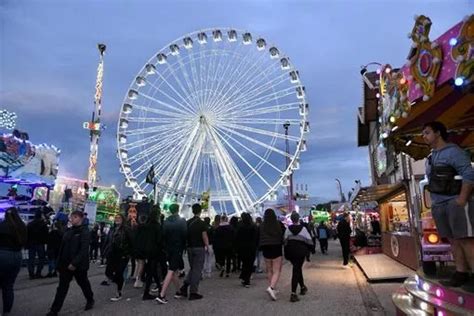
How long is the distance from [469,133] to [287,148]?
2072cm

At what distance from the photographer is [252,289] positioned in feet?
30.3

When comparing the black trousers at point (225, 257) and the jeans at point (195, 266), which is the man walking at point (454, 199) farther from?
the black trousers at point (225, 257)

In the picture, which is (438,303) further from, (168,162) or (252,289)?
(168,162)

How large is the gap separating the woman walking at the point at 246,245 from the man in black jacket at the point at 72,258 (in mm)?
4159

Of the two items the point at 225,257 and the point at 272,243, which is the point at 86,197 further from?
the point at 272,243


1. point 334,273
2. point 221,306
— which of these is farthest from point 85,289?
point 334,273

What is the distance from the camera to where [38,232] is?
11.2 m

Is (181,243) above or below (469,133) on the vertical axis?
below

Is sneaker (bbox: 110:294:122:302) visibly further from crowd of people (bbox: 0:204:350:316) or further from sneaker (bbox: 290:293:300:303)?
sneaker (bbox: 290:293:300:303)

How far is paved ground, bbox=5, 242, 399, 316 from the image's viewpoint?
6.83 metres

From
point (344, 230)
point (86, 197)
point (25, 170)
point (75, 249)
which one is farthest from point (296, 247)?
point (86, 197)

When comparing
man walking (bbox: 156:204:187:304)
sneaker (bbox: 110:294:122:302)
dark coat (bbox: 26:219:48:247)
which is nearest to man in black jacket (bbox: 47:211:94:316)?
sneaker (bbox: 110:294:122:302)

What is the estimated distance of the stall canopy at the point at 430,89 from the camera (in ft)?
13.1

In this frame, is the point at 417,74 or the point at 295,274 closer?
the point at 417,74
